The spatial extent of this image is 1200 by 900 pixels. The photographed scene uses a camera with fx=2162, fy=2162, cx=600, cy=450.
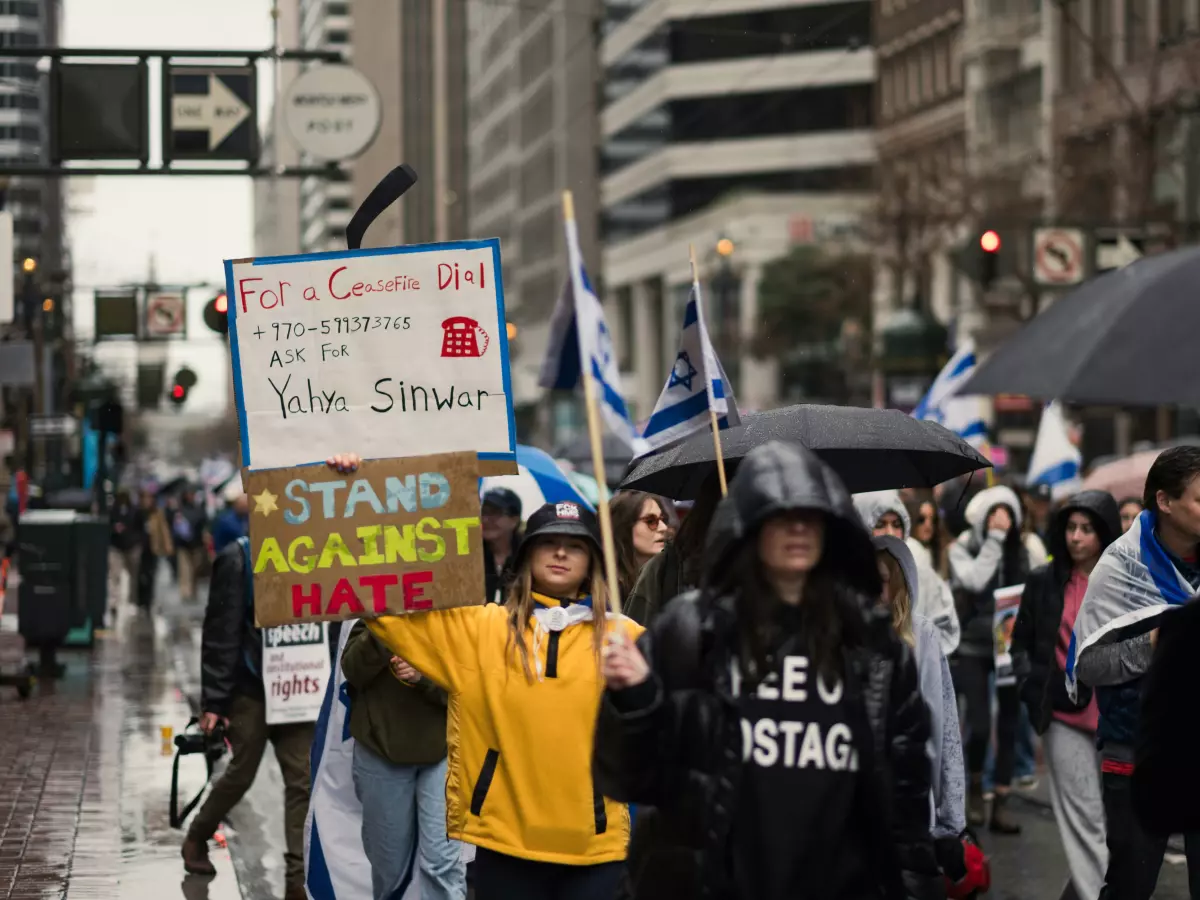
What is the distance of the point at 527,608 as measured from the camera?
19.2ft

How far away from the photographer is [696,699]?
443 centimetres

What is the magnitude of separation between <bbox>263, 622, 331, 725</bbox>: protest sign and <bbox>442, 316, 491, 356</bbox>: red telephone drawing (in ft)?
11.5

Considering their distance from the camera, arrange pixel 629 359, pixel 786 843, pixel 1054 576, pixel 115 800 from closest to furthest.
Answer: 1. pixel 786 843
2. pixel 1054 576
3. pixel 115 800
4. pixel 629 359

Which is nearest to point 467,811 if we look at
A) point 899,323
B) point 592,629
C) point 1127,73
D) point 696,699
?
point 592,629

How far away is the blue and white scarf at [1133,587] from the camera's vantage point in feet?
22.8

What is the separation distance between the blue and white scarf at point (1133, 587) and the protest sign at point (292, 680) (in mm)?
3611

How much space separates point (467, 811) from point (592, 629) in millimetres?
589

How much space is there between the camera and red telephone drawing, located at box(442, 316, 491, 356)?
607cm

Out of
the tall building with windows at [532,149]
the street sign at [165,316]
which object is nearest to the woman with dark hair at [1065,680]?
the street sign at [165,316]

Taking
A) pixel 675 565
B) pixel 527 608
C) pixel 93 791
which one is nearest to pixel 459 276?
pixel 527 608

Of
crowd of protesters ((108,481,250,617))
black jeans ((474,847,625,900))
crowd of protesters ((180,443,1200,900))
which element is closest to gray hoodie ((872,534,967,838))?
crowd of protesters ((180,443,1200,900))

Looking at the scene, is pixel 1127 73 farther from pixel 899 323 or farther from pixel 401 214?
pixel 401 214

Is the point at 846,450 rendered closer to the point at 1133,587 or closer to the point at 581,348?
the point at 1133,587

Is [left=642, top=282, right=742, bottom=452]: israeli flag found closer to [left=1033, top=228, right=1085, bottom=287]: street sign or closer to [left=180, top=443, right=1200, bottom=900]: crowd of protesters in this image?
[left=180, top=443, right=1200, bottom=900]: crowd of protesters
